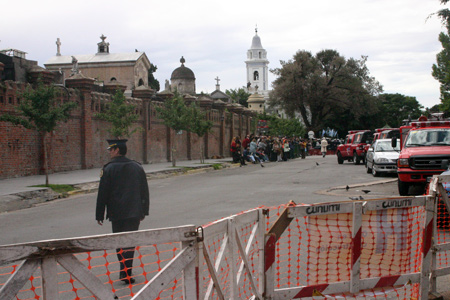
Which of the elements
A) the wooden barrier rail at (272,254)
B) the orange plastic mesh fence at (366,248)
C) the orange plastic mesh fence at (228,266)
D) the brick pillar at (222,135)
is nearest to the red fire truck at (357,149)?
the brick pillar at (222,135)

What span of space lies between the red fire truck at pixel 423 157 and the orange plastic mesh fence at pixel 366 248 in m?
8.73

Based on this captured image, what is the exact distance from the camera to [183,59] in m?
66.3

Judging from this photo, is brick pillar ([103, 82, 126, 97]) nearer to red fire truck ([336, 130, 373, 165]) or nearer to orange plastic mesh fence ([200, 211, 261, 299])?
red fire truck ([336, 130, 373, 165])

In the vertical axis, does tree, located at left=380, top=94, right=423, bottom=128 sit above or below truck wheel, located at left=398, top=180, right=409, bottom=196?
above

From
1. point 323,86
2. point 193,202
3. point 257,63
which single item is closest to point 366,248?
point 193,202

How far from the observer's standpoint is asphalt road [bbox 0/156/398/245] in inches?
450

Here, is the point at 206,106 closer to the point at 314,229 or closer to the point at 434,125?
the point at 434,125

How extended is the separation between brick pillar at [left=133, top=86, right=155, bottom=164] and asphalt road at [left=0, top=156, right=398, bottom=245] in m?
10.2

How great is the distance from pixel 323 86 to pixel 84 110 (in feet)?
157

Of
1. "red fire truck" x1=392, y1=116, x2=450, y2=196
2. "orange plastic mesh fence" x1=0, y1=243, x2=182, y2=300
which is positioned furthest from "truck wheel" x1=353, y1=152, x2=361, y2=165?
"orange plastic mesh fence" x1=0, y1=243, x2=182, y2=300

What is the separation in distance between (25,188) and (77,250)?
15217mm

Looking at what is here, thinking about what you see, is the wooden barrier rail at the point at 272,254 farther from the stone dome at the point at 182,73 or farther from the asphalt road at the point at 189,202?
the stone dome at the point at 182,73

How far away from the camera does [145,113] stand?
33.7 metres

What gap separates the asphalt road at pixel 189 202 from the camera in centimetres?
1142
